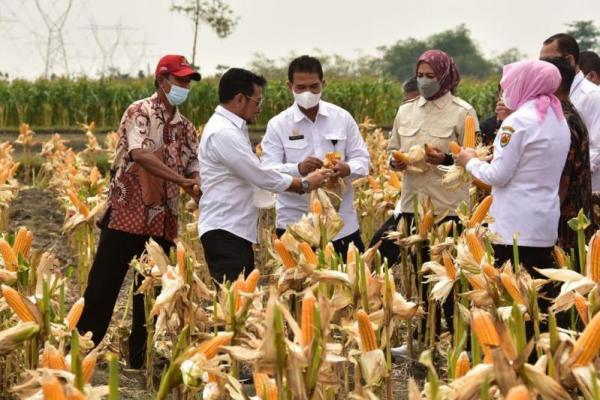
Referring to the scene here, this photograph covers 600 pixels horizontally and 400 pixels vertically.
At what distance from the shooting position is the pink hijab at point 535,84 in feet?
16.3

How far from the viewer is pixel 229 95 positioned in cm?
576

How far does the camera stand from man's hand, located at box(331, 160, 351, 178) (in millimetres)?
6043

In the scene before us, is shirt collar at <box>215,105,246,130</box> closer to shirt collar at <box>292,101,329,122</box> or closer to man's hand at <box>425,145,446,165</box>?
shirt collar at <box>292,101,329,122</box>

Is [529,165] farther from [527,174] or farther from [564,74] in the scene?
[564,74]

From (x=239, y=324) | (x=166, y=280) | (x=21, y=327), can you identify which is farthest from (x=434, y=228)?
(x=21, y=327)

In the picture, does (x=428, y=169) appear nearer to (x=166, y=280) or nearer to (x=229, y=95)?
(x=229, y=95)

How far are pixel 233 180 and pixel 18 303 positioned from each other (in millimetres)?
2475

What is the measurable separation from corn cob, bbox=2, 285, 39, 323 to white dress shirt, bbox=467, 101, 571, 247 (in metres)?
2.29

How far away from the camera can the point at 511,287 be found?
3.76 meters

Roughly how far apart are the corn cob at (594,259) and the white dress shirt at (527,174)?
125cm

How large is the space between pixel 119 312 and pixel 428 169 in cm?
251

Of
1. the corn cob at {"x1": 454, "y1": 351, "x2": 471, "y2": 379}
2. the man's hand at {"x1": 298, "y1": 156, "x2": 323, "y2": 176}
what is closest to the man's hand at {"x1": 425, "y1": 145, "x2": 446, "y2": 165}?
the man's hand at {"x1": 298, "y1": 156, "x2": 323, "y2": 176}

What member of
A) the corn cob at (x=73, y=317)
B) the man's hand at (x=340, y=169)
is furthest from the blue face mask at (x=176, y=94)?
the corn cob at (x=73, y=317)

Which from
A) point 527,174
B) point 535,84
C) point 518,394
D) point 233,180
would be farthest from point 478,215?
point 518,394
